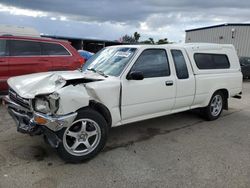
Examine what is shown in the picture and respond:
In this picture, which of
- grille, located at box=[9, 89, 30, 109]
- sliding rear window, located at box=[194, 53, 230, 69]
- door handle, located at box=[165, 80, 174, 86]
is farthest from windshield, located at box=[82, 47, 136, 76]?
sliding rear window, located at box=[194, 53, 230, 69]

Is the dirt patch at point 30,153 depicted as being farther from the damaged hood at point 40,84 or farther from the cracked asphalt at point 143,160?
the damaged hood at point 40,84

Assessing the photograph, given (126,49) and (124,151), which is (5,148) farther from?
(126,49)

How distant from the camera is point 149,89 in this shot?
473 centimetres

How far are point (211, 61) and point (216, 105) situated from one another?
1099 mm

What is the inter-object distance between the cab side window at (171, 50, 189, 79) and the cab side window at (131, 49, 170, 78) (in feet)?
0.83

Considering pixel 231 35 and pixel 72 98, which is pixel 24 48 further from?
pixel 231 35

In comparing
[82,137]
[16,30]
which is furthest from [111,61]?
[16,30]

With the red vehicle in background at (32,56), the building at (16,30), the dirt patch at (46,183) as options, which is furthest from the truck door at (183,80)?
the building at (16,30)

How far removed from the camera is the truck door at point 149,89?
4.49 m

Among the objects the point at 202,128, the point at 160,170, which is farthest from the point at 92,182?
the point at 202,128

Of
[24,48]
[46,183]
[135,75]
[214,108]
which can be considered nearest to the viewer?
[46,183]

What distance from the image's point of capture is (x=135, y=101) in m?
4.58

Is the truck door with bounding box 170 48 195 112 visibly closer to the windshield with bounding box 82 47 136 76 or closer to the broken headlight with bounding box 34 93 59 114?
the windshield with bounding box 82 47 136 76

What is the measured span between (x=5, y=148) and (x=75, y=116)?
4.96ft
